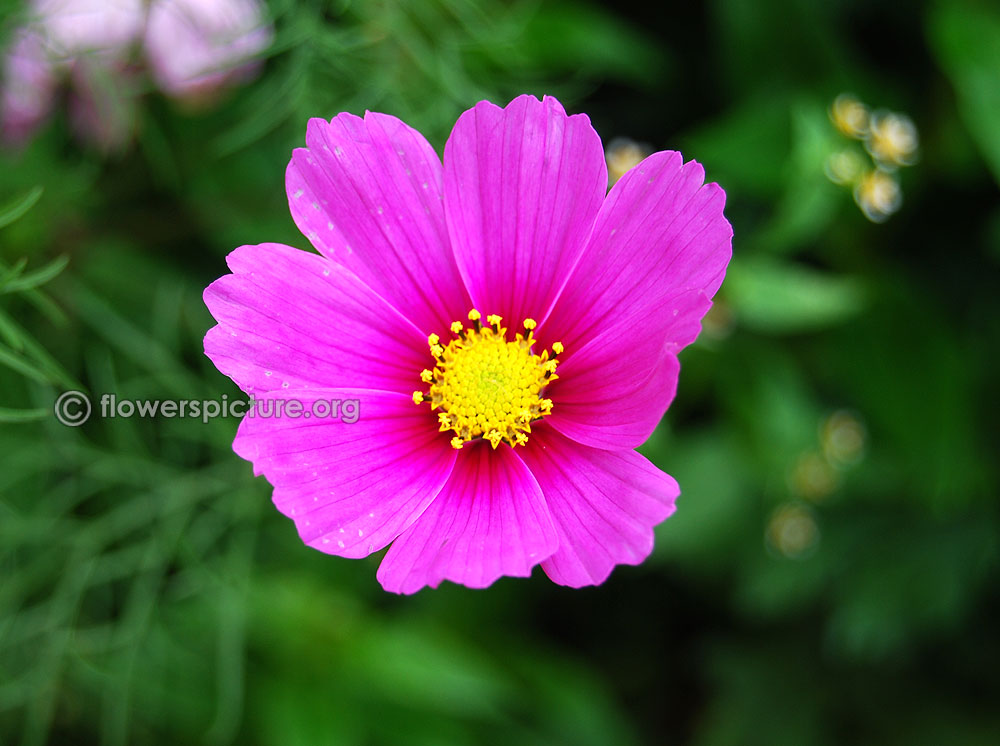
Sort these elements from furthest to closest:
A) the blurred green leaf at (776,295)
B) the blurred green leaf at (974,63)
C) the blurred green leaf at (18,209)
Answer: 1. the blurred green leaf at (974,63)
2. the blurred green leaf at (776,295)
3. the blurred green leaf at (18,209)

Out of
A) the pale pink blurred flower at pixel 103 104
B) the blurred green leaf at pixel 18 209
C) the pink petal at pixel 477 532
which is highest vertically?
the pale pink blurred flower at pixel 103 104

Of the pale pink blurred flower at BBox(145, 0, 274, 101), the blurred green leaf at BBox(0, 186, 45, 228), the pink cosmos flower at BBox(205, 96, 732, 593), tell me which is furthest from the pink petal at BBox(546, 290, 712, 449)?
the pale pink blurred flower at BBox(145, 0, 274, 101)

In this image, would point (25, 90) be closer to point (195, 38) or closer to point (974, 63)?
point (195, 38)

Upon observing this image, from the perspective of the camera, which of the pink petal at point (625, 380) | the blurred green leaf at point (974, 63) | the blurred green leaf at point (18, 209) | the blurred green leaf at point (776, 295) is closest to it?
the pink petal at point (625, 380)

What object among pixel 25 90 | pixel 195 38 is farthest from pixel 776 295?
pixel 25 90

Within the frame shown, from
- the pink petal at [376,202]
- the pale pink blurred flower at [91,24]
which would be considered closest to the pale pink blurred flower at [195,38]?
the pale pink blurred flower at [91,24]

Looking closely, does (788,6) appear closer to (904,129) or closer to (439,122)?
(904,129)

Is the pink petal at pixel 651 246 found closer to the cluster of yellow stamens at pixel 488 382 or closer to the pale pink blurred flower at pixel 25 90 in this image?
the cluster of yellow stamens at pixel 488 382
